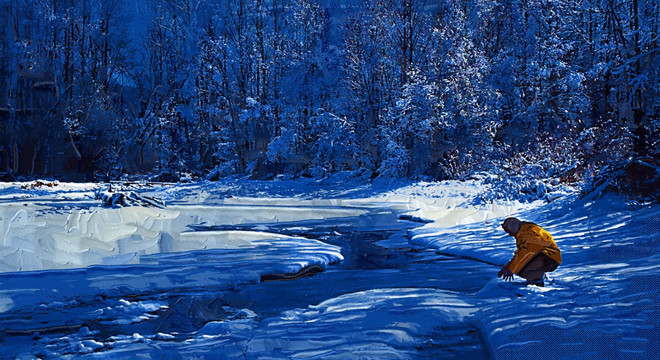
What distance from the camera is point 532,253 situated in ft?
16.2

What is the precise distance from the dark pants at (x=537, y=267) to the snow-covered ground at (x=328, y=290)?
0.18 metres

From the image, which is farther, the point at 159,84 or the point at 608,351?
the point at 159,84

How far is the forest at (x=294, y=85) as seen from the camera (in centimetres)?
2202

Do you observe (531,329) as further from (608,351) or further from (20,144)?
(20,144)

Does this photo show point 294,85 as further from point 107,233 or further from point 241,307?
point 241,307

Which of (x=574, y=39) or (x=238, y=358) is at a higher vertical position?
(x=574, y=39)

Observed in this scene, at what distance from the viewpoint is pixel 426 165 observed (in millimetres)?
22438

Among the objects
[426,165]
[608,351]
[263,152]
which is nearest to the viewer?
[608,351]

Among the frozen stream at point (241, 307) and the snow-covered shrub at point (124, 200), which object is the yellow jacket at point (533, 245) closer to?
the frozen stream at point (241, 307)

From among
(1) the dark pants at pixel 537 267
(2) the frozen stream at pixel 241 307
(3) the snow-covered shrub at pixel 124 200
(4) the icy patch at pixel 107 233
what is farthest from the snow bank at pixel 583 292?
(3) the snow-covered shrub at pixel 124 200

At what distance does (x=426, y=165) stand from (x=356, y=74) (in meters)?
7.70

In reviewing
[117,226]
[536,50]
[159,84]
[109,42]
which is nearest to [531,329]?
[117,226]

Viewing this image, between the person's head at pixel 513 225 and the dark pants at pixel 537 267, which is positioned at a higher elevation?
the person's head at pixel 513 225

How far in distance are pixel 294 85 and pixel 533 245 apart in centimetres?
2457
